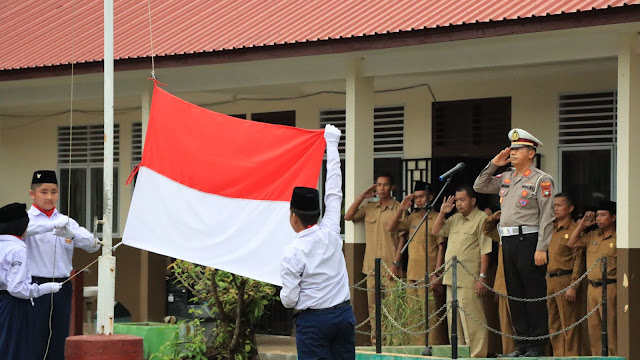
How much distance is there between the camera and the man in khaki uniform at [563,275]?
11094 mm

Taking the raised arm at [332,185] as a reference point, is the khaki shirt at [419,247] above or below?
below

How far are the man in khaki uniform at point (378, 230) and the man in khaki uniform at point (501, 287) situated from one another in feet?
4.33

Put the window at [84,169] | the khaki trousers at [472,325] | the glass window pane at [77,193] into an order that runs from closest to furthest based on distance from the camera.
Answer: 1. the khaki trousers at [472,325]
2. the window at [84,169]
3. the glass window pane at [77,193]

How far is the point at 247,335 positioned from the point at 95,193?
6.33 m

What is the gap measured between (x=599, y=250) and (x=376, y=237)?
2584 millimetres

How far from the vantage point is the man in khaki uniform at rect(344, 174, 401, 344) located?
12.3 metres

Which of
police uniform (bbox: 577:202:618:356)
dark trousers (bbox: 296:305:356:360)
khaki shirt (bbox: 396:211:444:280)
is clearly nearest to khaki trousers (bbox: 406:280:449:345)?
khaki shirt (bbox: 396:211:444:280)

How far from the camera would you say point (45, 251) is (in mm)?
9562

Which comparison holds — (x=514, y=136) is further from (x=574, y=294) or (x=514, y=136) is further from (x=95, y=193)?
(x=95, y=193)

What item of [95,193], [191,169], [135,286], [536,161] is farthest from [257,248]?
[95,193]

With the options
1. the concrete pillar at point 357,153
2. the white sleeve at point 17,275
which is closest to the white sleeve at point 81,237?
the white sleeve at point 17,275

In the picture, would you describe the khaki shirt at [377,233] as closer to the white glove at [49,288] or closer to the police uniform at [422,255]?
the police uniform at [422,255]

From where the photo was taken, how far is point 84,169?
57.5 feet

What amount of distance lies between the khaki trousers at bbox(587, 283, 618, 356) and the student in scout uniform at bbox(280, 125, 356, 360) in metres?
4.04
